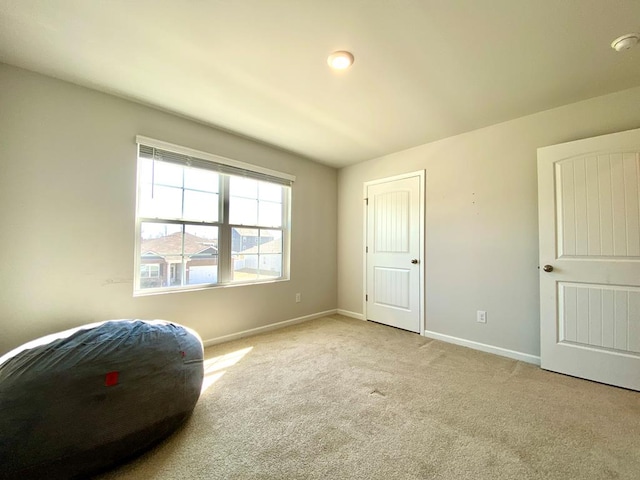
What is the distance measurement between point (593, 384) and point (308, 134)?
3.47 meters

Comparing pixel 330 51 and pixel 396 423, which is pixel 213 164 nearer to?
pixel 330 51

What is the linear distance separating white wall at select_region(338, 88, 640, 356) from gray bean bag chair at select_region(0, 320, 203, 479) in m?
2.76

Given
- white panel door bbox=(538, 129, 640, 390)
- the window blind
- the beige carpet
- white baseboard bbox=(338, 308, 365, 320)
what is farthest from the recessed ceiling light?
white baseboard bbox=(338, 308, 365, 320)

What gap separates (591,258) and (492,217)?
2.77 ft

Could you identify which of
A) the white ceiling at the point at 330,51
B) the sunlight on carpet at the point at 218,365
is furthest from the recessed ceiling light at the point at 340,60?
the sunlight on carpet at the point at 218,365

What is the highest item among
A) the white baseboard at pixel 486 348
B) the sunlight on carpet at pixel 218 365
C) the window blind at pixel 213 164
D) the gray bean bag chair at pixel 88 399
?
the window blind at pixel 213 164

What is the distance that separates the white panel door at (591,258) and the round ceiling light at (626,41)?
0.71m

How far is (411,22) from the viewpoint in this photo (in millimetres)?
1539

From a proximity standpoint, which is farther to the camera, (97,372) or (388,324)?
(388,324)

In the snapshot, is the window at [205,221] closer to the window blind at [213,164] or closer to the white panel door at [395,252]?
the window blind at [213,164]

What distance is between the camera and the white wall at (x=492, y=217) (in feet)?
7.97

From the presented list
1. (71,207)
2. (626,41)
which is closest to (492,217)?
(626,41)

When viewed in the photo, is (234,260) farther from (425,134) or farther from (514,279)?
(514,279)

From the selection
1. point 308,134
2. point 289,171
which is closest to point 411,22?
point 308,134
